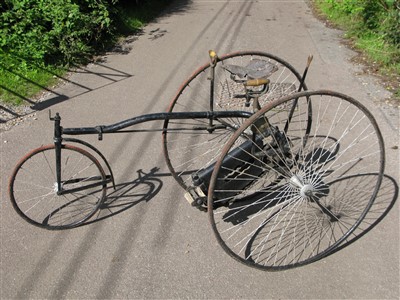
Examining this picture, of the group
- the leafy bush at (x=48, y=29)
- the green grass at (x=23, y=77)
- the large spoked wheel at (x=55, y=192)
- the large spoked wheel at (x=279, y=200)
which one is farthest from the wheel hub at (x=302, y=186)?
the leafy bush at (x=48, y=29)

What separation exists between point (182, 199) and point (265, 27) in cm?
633

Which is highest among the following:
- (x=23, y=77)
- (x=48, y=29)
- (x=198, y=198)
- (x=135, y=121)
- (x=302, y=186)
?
(x=135, y=121)

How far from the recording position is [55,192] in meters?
3.04

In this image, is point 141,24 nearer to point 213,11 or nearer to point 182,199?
point 213,11

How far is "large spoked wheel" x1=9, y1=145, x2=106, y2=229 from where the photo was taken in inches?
123

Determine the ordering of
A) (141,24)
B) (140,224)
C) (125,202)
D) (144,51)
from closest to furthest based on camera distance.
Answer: (140,224), (125,202), (144,51), (141,24)

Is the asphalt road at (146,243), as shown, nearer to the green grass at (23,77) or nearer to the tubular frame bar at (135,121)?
the green grass at (23,77)

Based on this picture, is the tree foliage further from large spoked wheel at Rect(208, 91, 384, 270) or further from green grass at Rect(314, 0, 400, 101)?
large spoked wheel at Rect(208, 91, 384, 270)

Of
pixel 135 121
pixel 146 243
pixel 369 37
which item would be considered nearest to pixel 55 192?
pixel 146 243

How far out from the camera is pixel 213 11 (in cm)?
998

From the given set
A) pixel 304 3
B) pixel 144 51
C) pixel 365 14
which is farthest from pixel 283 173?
pixel 304 3

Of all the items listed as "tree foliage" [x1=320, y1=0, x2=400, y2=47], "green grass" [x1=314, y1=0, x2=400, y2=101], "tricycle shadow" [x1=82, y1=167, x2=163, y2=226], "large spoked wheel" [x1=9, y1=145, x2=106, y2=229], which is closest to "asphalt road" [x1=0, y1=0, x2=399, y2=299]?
"tricycle shadow" [x1=82, y1=167, x2=163, y2=226]

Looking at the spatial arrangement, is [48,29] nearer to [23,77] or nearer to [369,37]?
[23,77]

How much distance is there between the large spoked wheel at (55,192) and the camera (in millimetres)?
3127
